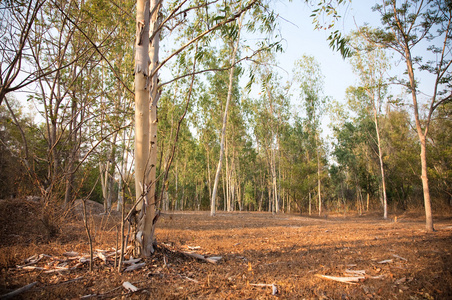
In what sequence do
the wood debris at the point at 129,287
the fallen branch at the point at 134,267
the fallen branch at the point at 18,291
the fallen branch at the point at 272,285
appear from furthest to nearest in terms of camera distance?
the fallen branch at the point at 134,267 → the fallen branch at the point at 272,285 → the wood debris at the point at 129,287 → the fallen branch at the point at 18,291

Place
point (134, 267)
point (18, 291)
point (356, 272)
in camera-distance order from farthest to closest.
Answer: point (356, 272)
point (134, 267)
point (18, 291)

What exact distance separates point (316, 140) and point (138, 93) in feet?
71.4

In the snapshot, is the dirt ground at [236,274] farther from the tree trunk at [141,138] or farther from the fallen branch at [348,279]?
the tree trunk at [141,138]

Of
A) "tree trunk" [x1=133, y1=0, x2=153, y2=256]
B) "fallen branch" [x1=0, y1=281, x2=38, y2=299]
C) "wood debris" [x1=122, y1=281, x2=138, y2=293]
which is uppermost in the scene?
"tree trunk" [x1=133, y1=0, x2=153, y2=256]

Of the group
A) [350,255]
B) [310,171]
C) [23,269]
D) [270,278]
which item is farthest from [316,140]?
[23,269]

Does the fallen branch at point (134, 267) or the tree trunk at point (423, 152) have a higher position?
the tree trunk at point (423, 152)

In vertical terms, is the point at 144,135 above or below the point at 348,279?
above

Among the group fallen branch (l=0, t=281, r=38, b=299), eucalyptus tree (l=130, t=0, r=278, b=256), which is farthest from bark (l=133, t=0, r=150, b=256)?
fallen branch (l=0, t=281, r=38, b=299)

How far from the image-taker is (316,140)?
22.8 metres

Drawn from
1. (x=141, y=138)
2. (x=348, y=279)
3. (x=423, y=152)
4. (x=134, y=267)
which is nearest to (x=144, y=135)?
(x=141, y=138)

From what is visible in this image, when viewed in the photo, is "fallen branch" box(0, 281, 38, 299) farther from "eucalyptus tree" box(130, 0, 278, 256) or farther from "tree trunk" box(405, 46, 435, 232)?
"tree trunk" box(405, 46, 435, 232)

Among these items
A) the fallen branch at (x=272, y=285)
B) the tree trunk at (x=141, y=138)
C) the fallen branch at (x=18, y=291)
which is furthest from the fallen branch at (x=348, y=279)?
the fallen branch at (x=18, y=291)

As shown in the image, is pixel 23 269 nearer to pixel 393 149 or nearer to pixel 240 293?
pixel 240 293

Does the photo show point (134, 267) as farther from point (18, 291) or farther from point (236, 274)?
point (236, 274)
